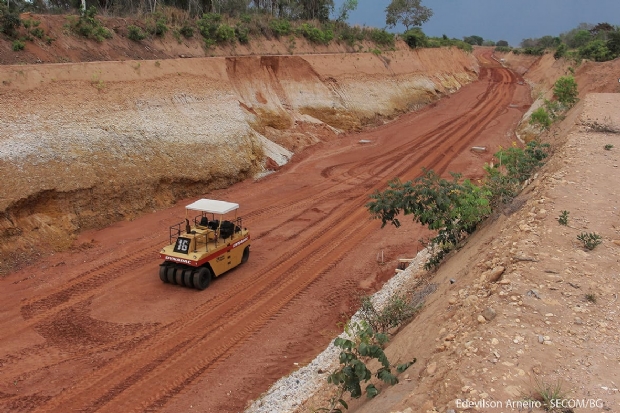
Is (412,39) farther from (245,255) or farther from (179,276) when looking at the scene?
(179,276)

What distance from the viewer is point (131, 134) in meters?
19.5

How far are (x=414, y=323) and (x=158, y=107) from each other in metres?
16.4

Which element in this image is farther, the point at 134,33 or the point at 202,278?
the point at 134,33

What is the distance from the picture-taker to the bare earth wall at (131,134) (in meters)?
16.0

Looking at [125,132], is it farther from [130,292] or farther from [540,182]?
[540,182]

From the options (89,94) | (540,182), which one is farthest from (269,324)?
(89,94)

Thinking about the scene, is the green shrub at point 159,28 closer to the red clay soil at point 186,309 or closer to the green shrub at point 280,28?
the green shrub at point 280,28

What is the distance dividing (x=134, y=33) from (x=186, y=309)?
1834cm

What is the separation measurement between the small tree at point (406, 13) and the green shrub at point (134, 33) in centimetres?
4427

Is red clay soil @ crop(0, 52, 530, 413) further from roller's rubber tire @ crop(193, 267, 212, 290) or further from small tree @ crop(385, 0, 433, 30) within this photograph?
small tree @ crop(385, 0, 433, 30)

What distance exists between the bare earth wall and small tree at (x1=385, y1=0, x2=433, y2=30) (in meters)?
36.9

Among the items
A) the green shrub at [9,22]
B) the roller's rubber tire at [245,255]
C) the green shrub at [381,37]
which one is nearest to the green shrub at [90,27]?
the green shrub at [9,22]

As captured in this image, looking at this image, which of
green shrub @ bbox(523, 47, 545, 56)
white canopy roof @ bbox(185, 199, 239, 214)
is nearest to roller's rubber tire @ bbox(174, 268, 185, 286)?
white canopy roof @ bbox(185, 199, 239, 214)

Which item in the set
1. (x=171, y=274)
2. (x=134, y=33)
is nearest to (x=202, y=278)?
(x=171, y=274)
